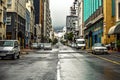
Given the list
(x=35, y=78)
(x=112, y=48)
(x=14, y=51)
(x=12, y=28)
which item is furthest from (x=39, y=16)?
(x=35, y=78)

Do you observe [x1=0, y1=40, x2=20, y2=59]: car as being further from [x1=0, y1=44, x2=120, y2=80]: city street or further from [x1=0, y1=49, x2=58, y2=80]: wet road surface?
[x1=0, y1=49, x2=58, y2=80]: wet road surface

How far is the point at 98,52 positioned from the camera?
48.9 m

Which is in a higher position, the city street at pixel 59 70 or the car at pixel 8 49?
the car at pixel 8 49

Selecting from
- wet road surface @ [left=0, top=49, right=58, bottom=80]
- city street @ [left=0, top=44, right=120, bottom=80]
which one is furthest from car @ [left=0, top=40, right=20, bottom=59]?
wet road surface @ [left=0, top=49, right=58, bottom=80]

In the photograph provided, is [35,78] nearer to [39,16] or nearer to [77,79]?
[77,79]

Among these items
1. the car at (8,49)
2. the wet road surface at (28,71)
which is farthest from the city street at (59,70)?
the car at (8,49)

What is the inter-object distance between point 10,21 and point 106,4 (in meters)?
21.1

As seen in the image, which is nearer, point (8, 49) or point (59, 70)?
point (59, 70)

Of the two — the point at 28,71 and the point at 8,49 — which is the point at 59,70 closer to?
the point at 28,71

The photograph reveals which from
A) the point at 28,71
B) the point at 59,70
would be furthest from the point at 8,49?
the point at 28,71

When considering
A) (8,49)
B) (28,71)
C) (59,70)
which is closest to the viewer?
(28,71)

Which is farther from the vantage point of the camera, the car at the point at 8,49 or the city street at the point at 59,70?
the car at the point at 8,49

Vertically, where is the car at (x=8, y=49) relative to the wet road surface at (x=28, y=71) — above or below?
above

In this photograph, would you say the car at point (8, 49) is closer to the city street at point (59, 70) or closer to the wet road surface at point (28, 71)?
the city street at point (59, 70)
